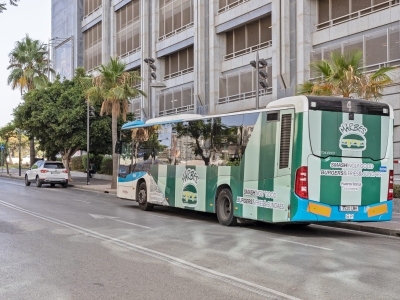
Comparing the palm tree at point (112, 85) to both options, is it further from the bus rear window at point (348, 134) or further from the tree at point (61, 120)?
the bus rear window at point (348, 134)

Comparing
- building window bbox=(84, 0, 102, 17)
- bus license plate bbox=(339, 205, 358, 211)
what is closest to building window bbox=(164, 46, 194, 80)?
building window bbox=(84, 0, 102, 17)

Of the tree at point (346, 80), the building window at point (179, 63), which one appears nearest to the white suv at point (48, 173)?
the building window at point (179, 63)

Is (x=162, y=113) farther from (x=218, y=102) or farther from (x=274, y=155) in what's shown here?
(x=274, y=155)

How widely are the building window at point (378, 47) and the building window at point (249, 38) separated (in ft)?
20.1

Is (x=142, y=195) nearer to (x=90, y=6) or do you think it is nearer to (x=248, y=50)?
(x=248, y=50)

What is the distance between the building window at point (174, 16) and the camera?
1529 inches

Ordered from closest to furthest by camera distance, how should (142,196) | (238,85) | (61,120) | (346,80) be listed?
(346,80)
(142,196)
(238,85)
(61,120)

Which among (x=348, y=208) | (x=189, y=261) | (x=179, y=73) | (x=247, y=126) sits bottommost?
(x=189, y=261)

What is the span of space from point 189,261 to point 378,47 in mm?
18346

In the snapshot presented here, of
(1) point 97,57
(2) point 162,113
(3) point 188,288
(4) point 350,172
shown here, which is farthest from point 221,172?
(1) point 97,57

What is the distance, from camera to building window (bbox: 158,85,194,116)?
39.0 meters

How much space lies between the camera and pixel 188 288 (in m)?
7.15

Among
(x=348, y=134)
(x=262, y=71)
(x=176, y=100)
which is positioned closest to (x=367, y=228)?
(x=348, y=134)

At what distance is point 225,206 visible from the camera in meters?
15.4
